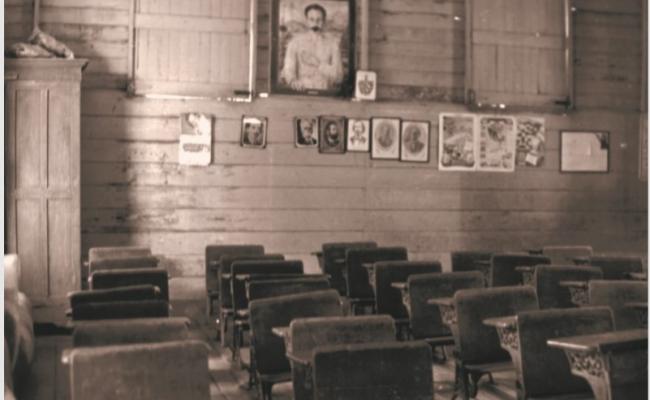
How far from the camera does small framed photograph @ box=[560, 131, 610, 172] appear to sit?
10055 mm

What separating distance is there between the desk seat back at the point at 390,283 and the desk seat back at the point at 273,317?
1395mm

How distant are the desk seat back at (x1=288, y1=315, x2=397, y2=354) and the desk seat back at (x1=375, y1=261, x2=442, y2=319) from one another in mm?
2004

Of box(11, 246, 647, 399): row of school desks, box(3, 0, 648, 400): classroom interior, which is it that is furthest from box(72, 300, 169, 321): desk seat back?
box(3, 0, 648, 400): classroom interior

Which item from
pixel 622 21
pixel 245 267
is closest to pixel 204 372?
pixel 245 267

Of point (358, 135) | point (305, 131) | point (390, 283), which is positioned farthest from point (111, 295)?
point (358, 135)

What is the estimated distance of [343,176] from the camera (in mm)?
9555

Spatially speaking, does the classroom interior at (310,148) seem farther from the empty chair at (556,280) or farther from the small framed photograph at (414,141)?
the empty chair at (556,280)

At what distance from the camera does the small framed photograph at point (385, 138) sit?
9.61m

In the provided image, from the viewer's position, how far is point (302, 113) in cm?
942

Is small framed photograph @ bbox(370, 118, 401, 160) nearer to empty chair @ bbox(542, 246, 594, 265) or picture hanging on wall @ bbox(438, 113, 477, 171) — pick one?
picture hanging on wall @ bbox(438, 113, 477, 171)

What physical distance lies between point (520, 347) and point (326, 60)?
585 cm

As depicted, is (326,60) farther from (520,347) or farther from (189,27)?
(520,347)

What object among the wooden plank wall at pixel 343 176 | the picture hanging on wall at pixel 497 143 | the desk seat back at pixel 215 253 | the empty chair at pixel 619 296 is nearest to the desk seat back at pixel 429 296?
the empty chair at pixel 619 296

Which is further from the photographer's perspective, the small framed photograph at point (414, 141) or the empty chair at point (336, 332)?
Answer: the small framed photograph at point (414, 141)
